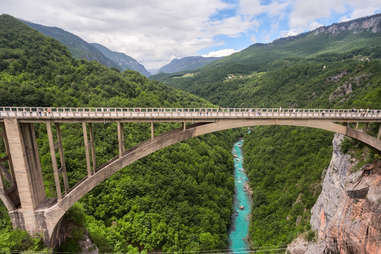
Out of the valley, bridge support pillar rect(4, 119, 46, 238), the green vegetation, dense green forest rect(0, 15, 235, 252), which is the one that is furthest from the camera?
the green vegetation

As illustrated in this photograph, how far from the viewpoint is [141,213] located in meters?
26.0

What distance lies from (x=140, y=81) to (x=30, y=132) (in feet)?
174

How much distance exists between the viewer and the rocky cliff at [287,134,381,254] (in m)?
16.6

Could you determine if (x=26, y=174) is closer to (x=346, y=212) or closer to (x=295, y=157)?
(x=346, y=212)

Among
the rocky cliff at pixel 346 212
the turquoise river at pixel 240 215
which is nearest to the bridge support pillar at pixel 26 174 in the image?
the turquoise river at pixel 240 215

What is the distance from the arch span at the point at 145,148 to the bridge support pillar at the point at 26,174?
108 cm

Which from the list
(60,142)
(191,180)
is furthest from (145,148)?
(191,180)

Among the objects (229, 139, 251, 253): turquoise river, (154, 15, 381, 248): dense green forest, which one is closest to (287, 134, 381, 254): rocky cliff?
(154, 15, 381, 248): dense green forest

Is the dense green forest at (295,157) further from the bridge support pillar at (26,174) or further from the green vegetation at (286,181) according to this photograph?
the bridge support pillar at (26,174)

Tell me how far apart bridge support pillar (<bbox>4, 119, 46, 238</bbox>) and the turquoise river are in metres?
24.1

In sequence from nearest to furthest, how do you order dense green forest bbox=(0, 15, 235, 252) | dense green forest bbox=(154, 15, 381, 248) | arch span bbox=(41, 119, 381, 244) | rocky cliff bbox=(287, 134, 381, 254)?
rocky cliff bbox=(287, 134, 381, 254) < arch span bbox=(41, 119, 381, 244) < dense green forest bbox=(0, 15, 235, 252) < dense green forest bbox=(154, 15, 381, 248)

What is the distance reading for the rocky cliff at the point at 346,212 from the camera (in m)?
16.6

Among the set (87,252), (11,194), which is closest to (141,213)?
(87,252)

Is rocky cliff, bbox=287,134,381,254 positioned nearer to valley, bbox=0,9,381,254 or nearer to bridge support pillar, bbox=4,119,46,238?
valley, bbox=0,9,381,254
